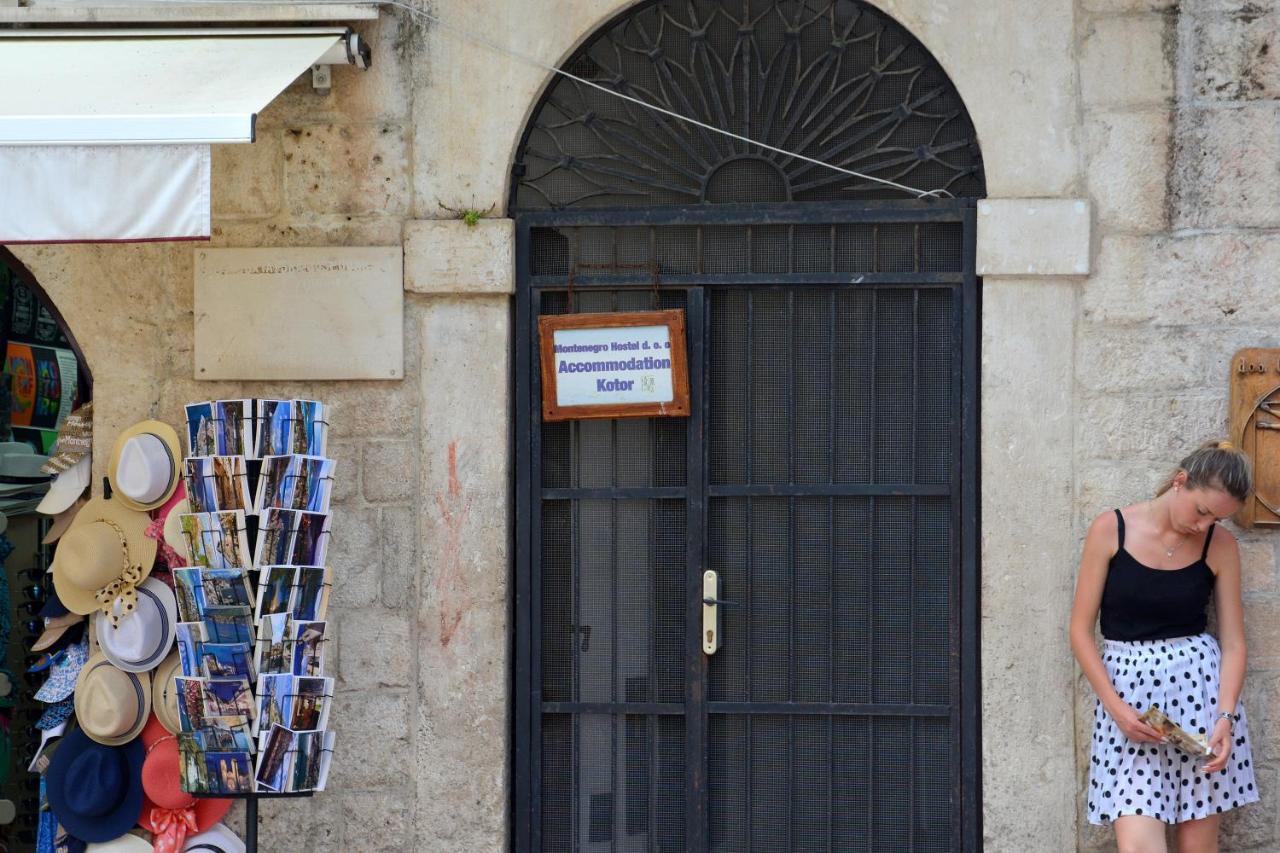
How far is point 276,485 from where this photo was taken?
4926 mm

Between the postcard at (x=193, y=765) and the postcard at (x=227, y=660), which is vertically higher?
the postcard at (x=227, y=660)

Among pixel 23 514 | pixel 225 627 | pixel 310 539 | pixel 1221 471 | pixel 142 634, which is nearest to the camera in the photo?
pixel 1221 471

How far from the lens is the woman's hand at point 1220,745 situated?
16.1ft

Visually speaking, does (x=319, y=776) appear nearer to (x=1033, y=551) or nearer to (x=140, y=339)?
(x=140, y=339)

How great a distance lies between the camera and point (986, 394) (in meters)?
A: 5.55

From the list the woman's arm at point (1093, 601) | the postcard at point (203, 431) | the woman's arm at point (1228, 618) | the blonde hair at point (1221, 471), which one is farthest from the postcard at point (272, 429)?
the woman's arm at point (1228, 618)

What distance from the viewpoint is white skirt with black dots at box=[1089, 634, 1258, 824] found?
16.4 ft

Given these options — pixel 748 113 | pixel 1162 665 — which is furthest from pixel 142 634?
pixel 1162 665

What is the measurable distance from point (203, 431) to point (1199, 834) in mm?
3480

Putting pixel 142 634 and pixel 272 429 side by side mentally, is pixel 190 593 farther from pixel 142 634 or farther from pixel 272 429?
pixel 142 634

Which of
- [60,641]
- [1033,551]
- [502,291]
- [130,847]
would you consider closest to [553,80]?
[502,291]

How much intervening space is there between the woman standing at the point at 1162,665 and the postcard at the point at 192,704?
9.18ft

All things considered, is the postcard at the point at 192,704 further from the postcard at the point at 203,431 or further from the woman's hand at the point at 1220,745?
the woman's hand at the point at 1220,745

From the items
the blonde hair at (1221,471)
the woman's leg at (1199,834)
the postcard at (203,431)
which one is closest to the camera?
the blonde hair at (1221,471)
